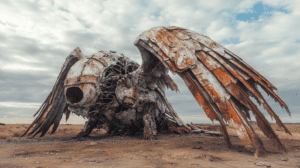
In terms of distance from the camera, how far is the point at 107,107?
619cm

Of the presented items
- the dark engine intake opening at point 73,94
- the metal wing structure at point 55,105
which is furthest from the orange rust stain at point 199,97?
the metal wing structure at point 55,105

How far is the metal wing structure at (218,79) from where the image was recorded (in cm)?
340

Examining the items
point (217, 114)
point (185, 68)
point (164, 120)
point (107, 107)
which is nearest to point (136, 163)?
point (217, 114)

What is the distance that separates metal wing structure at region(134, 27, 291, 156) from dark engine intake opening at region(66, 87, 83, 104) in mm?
3228

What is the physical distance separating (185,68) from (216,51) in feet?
2.48

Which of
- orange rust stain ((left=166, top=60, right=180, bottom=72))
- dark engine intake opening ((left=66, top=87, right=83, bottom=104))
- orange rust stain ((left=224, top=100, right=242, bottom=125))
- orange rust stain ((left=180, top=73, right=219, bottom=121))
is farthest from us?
dark engine intake opening ((left=66, top=87, right=83, bottom=104))

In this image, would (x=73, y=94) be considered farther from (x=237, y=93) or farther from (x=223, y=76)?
(x=237, y=93)

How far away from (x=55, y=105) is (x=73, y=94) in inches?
52.3

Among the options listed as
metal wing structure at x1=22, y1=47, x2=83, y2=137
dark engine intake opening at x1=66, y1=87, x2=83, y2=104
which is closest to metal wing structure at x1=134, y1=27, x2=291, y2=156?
dark engine intake opening at x1=66, y1=87, x2=83, y2=104

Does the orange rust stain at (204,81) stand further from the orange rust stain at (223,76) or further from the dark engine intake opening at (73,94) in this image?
the dark engine intake opening at (73,94)

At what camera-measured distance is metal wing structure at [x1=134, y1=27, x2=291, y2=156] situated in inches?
134

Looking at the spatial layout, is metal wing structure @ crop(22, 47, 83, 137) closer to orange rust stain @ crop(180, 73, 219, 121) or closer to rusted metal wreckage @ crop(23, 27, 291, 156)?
rusted metal wreckage @ crop(23, 27, 291, 156)

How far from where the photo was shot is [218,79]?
3689mm

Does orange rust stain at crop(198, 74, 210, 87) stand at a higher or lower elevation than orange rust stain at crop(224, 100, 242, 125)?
higher
